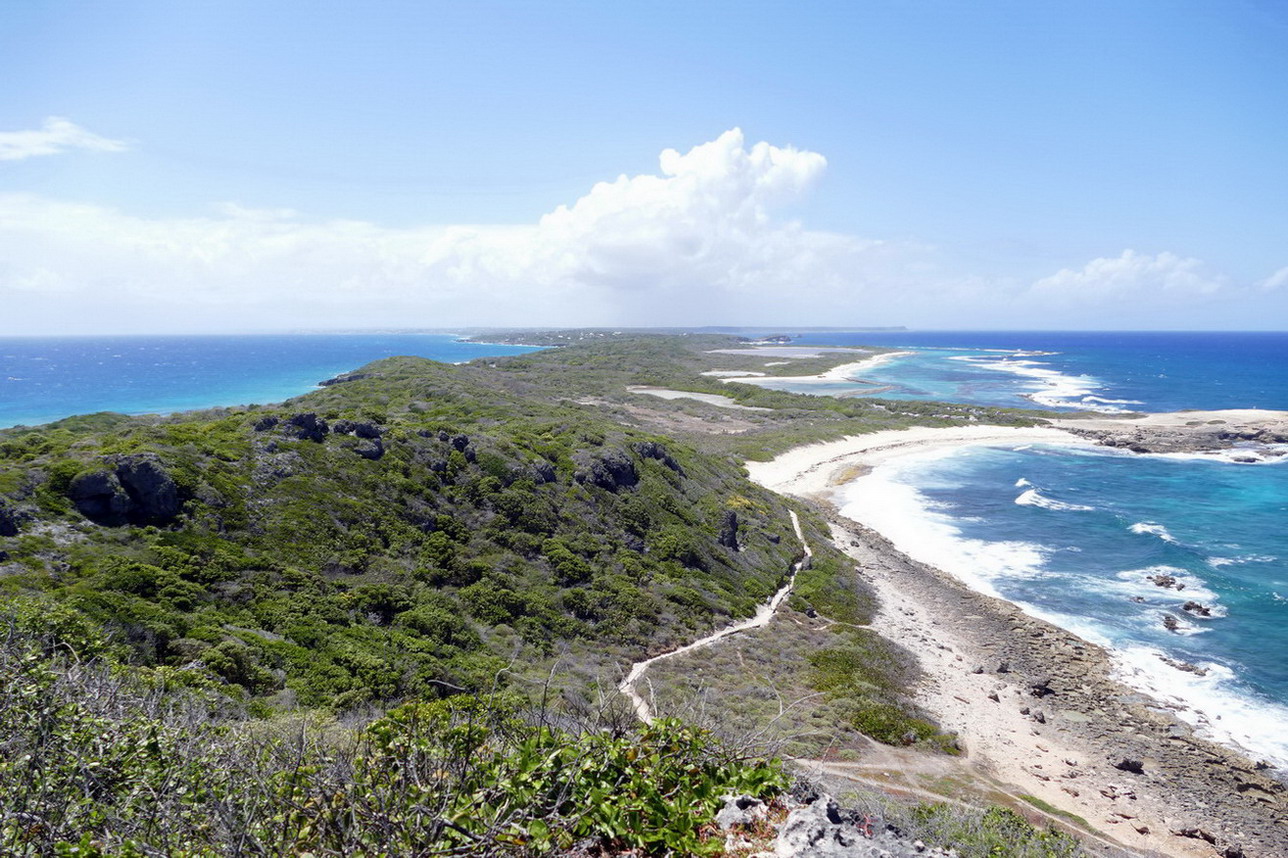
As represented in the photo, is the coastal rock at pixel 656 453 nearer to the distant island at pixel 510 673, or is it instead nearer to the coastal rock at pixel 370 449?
the distant island at pixel 510 673

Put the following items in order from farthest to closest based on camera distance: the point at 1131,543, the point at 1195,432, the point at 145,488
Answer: the point at 1195,432 < the point at 1131,543 < the point at 145,488

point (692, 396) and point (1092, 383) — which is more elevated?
point (1092, 383)

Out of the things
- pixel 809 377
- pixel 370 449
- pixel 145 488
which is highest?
pixel 809 377

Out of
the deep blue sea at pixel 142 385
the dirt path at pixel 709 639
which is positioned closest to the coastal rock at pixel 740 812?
the dirt path at pixel 709 639

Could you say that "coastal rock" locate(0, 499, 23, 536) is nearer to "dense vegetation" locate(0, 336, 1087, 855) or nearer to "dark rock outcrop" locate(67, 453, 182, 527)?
"dense vegetation" locate(0, 336, 1087, 855)

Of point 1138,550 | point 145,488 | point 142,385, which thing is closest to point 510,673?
point 145,488

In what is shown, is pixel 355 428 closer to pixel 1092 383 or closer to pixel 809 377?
pixel 809 377

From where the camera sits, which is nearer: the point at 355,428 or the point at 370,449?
the point at 370,449
